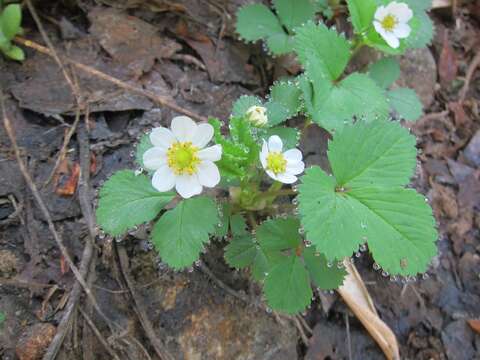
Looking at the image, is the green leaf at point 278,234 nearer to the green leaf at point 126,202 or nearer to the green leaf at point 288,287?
the green leaf at point 288,287

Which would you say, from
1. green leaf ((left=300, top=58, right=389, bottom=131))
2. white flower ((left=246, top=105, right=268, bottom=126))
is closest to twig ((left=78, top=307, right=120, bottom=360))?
white flower ((left=246, top=105, right=268, bottom=126))

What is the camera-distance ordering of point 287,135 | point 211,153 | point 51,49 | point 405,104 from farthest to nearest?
point 405,104
point 51,49
point 287,135
point 211,153

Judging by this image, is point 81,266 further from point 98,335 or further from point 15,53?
point 15,53

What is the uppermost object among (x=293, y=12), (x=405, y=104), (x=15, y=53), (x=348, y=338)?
(x=293, y=12)

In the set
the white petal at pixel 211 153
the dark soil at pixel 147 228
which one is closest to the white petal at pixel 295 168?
the white petal at pixel 211 153

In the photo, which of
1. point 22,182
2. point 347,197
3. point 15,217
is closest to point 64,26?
point 22,182

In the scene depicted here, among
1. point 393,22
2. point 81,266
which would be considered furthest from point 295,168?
point 393,22

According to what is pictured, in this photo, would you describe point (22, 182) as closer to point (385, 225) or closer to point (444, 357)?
point (385, 225)
